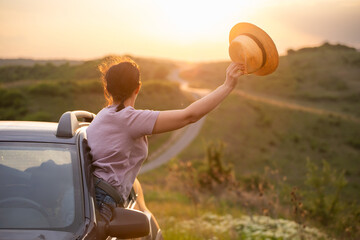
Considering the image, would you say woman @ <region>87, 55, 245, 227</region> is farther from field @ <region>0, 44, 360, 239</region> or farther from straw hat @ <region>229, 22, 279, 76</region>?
field @ <region>0, 44, 360, 239</region>

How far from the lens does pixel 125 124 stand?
2889 mm

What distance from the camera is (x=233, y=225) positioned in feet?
23.2

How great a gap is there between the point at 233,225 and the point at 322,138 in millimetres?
58653

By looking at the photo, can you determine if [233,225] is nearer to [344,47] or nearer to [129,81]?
[129,81]

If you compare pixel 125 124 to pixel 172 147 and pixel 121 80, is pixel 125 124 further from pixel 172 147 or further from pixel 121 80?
pixel 172 147

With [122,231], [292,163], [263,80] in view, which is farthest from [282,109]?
[122,231]

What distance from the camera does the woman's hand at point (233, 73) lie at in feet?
9.43

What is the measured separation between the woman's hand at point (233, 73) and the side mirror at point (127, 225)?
91 centimetres

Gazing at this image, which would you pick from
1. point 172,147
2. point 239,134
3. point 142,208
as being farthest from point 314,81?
point 142,208

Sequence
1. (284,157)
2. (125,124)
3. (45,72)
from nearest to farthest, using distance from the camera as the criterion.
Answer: (125,124)
(284,157)
(45,72)

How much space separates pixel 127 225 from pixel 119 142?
1.77 feet

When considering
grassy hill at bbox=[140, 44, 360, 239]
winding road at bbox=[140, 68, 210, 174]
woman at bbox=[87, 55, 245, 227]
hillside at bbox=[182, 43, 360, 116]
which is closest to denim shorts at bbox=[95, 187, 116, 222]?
woman at bbox=[87, 55, 245, 227]

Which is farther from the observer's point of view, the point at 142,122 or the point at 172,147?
the point at 172,147

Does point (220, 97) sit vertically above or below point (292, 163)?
above
